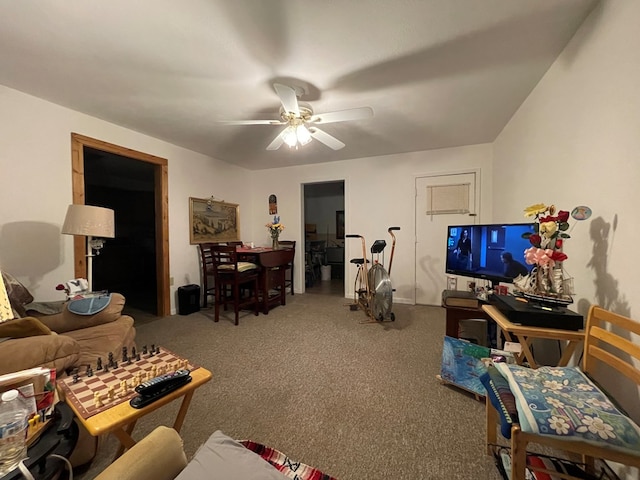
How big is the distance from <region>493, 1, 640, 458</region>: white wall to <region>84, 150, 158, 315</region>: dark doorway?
5522mm

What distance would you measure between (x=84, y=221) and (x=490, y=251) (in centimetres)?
339

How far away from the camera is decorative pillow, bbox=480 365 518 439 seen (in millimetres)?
928

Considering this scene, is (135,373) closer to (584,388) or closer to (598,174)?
(584,388)

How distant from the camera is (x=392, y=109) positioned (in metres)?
2.53

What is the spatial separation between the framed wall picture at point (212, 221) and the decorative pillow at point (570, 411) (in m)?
3.95

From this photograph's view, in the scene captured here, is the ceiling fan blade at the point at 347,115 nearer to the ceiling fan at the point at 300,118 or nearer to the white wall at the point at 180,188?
the ceiling fan at the point at 300,118

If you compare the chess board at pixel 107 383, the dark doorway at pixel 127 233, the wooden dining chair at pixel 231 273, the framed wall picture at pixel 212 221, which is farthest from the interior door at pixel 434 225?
the dark doorway at pixel 127 233

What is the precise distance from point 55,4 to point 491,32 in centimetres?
249

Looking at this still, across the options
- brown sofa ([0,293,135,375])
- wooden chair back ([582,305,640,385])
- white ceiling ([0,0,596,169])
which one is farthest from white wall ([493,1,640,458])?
brown sofa ([0,293,135,375])

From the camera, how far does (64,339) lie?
51.5 inches

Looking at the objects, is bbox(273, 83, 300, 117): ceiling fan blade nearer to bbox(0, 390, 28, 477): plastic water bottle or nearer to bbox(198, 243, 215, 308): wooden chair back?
bbox(0, 390, 28, 477): plastic water bottle

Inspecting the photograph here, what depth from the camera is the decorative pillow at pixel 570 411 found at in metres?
0.81

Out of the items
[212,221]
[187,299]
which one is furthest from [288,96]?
[187,299]

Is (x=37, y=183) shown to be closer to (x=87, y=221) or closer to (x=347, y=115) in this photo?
(x=87, y=221)
